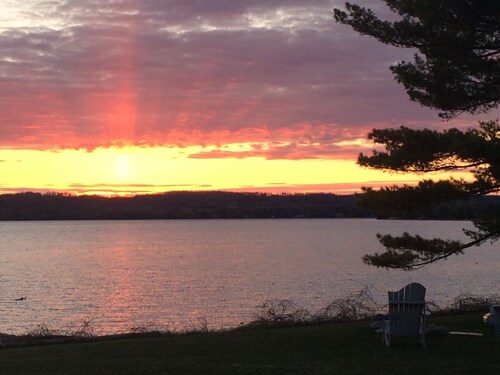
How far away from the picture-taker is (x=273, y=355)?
9453 millimetres

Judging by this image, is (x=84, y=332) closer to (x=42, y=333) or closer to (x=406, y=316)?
(x=42, y=333)

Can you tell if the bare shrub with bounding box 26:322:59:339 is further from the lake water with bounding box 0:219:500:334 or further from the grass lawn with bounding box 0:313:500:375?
the lake water with bounding box 0:219:500:334

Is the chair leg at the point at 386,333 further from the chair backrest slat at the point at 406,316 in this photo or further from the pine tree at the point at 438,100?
the pine tree at the point at 438,100

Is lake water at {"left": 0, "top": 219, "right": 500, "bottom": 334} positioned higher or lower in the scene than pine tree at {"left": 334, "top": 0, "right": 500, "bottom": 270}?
lower

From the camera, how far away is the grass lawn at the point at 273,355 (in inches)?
332

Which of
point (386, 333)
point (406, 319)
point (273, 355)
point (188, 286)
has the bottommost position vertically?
point (188, 286)

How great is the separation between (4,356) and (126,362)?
2388 millimetres

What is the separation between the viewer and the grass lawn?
8430 mm

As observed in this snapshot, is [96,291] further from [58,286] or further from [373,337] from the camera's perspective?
[373,337]

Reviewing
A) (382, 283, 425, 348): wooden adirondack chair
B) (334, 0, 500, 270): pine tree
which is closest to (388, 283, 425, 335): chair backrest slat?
(382, 283, 425, 348): wooden adirondack chair

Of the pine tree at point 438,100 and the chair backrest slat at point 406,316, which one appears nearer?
the chair backrest slat at point 406,316

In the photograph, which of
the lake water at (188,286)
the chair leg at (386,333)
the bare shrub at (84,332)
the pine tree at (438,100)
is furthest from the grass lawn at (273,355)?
the lake water at (188,286)

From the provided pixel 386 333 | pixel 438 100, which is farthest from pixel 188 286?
pixel 386 333

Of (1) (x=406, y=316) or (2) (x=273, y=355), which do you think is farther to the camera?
(1) (x=406, y=316)
